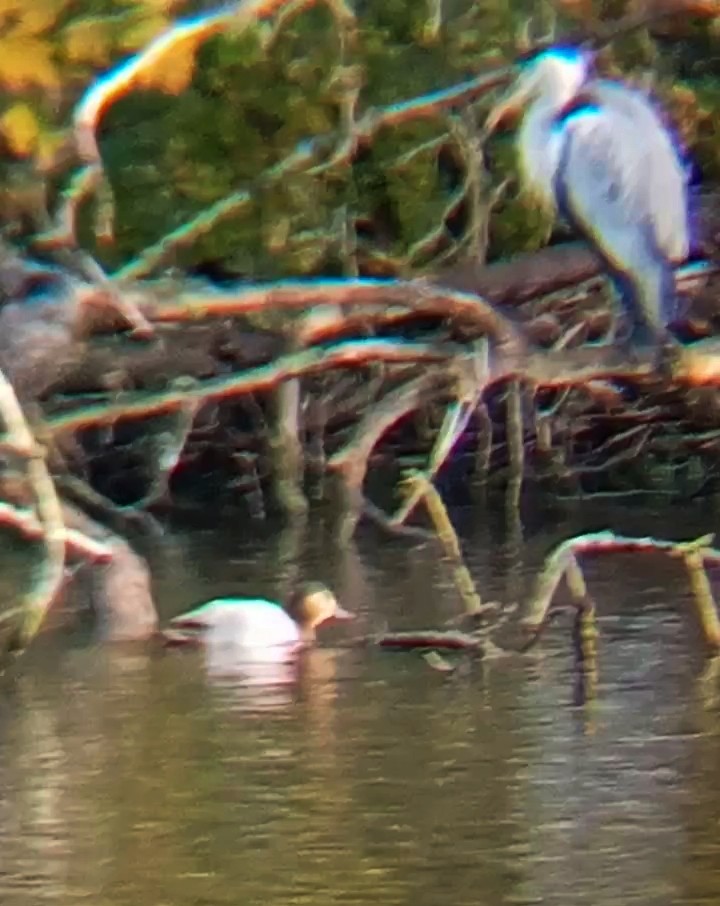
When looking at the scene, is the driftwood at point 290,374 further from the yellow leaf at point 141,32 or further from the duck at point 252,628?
the duck at point 252,628

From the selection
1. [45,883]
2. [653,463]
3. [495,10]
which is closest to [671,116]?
[495,10]

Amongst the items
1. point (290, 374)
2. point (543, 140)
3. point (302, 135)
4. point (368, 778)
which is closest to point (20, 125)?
point (290, 374)

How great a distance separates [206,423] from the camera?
9305 mm

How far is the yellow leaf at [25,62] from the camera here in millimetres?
5934

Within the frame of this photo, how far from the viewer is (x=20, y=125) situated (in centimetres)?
627

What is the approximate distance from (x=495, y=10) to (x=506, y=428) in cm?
158

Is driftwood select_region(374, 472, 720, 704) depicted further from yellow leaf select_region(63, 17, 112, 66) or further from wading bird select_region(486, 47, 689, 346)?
yellow leaf select_region(63, 17, 112, 66)

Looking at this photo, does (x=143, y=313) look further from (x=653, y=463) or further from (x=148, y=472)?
(x=653, y=463)

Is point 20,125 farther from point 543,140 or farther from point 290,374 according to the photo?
point 543,140

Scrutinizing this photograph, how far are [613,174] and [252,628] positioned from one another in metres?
1.64

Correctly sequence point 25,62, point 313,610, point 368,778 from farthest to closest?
point 313,610
point 25,62
point 368,778

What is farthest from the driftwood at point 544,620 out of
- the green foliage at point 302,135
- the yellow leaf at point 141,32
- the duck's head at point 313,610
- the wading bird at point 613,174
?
the green foliage at point 302,135

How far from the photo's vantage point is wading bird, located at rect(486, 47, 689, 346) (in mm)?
7227

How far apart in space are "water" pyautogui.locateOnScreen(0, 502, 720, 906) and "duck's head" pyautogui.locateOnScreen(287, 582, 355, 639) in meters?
0.07
